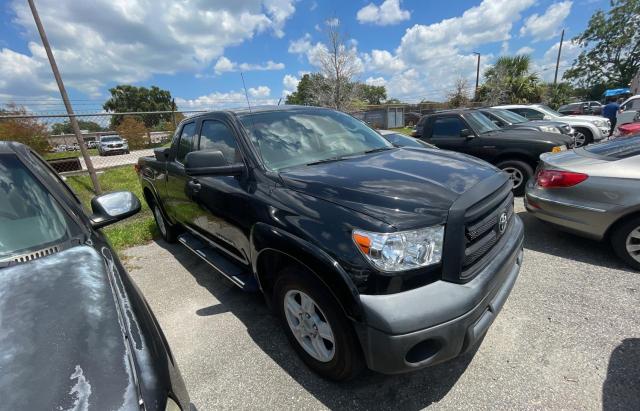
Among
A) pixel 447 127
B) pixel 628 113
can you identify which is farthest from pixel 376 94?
pixel 447 127

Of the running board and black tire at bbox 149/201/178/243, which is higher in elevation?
the running board

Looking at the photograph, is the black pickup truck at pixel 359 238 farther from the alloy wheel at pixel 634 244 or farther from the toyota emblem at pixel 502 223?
the alloy wheel at pixel 634 244

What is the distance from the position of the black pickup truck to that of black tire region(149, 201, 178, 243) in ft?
6.72

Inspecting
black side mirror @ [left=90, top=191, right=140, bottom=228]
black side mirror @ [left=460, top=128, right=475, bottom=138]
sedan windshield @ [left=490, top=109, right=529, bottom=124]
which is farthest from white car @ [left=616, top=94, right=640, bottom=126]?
black side mirror @ [left=90, top=191, right=140, bottom=228]

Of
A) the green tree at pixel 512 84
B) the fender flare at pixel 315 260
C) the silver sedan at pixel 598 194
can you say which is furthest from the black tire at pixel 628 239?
the green tree at pixel 512 84

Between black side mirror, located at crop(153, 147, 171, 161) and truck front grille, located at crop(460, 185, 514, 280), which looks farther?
black side mirror, located at crop(153, 147, 171, 161)

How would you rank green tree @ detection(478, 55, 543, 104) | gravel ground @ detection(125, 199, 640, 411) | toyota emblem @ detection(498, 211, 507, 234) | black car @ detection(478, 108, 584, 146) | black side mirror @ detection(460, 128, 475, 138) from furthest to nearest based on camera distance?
green tree @ detection(478, 55, 543, 104), black car @ detection(478, 108, 584, 146), black side mirror @ detection(460, 128, 475, 138), toyota emblem @ detection(498, 211, 507, 234), gravel ground @ detection(125, 199, 640, 411)

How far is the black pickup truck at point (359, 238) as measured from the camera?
5.53 ft

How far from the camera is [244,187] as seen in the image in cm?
252

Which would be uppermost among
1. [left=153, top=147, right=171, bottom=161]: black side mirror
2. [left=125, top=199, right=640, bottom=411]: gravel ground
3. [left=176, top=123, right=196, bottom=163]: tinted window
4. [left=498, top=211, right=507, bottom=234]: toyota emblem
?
[left=176, top=123, right=196, bottom=163]: tinted window

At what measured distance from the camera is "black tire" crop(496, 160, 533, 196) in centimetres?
586

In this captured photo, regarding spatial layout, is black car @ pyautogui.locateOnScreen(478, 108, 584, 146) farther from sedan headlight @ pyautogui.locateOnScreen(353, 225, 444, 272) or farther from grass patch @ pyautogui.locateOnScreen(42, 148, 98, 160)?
grass patch @ pyautogui.locateOnScreen(42, 148, 98, 160)

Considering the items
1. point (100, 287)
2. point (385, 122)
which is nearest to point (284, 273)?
point (100, 287)

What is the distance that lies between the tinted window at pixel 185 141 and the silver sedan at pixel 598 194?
4.10 meters
